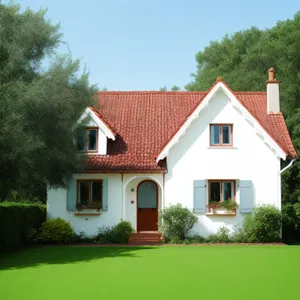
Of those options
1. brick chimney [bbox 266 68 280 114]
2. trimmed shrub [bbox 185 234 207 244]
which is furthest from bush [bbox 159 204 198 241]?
brick chimney [bbox 266 68 280 114]

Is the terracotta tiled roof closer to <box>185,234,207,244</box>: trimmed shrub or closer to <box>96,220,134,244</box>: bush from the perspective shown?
<box>96,220,134,244</box>: bush

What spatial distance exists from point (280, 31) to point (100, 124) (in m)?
19.5

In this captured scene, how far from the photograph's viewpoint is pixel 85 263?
1803 cm

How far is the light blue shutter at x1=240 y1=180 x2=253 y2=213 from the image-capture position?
1047 inches

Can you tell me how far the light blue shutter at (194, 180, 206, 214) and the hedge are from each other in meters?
7.44

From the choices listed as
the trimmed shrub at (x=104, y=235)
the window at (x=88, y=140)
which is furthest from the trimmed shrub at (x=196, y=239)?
the window at (x=88, y=140)

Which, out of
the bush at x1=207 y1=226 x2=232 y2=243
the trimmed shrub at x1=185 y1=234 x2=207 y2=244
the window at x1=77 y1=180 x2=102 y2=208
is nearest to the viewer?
the trimmed shrub at x1=185 y1=234 x2=207 y2=244

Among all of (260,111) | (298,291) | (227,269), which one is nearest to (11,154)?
(227,269)

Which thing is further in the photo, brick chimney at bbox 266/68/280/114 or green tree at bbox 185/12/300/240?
green tree at bbox 185/12/300/240

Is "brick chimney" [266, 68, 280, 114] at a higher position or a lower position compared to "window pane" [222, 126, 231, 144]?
higher

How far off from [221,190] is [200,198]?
1142mm

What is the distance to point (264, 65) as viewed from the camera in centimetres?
4200

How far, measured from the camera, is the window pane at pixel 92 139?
2823 cm

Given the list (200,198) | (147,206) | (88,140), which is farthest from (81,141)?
(200,198)
